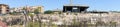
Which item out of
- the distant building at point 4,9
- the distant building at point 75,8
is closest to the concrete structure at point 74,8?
the distant building at point 75,8

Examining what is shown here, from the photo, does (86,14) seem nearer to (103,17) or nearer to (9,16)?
(103,17)

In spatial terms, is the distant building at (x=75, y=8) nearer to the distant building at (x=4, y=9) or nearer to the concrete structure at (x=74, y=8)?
the concrete structure at (x=74, y=8)

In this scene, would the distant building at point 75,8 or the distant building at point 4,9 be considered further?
the distant building at point 4,9

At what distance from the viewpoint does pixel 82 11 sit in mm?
36906

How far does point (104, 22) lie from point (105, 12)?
8.76 ft

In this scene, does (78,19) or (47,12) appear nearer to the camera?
(78,19)

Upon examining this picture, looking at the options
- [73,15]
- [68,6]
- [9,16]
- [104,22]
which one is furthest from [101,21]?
[9,16]

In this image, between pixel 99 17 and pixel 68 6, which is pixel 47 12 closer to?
pixel 68 6

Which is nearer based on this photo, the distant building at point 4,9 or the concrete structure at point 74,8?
the concrete structure at point 74,8

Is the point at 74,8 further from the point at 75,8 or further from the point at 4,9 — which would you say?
the point at 4,9

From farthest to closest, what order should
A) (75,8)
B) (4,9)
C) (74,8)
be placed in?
(4,9) < (74,8) < (75,8)

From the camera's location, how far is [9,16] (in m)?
34.2

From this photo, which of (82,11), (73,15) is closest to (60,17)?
(73,15)

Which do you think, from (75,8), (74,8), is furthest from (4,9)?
(75,8)
